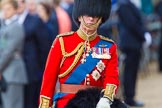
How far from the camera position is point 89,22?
5.82m

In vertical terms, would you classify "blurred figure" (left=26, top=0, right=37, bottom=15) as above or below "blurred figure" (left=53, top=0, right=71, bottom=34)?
above

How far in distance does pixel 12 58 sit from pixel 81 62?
3.35m

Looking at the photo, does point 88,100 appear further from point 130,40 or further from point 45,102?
point 130,40

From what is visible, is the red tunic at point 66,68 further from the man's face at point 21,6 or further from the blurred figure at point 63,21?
the blurred figure at point 63,21

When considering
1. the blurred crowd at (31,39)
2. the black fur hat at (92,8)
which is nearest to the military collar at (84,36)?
the black fur hat at (92,8)

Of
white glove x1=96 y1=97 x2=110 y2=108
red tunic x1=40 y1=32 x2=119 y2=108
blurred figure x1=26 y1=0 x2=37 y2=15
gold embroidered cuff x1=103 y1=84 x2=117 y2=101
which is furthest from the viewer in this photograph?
blurred figure x1=26 y1=0 x2=37 y2=15

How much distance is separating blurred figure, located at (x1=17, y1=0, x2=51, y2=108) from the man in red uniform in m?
3.59

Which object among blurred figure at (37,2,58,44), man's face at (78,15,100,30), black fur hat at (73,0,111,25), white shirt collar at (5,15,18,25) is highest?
blurred figure at (37,2,58,44)

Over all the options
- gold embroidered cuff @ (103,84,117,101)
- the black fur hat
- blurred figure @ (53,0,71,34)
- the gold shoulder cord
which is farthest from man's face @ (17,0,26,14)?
gold embroidered cuff @ (103,84,117,101)

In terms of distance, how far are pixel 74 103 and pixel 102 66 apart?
15.9 inches

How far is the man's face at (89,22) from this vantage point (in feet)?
19.1

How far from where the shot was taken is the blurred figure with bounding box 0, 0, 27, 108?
892 cm

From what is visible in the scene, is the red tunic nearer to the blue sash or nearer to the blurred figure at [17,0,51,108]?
the blue sash

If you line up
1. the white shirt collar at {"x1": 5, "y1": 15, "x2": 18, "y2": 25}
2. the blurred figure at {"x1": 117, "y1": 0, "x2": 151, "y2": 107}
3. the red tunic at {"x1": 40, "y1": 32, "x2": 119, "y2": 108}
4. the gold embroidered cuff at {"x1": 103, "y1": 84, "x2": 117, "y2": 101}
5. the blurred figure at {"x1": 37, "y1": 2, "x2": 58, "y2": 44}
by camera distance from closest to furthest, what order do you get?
the gold embroidered cuff at {"x1": 103, "y1": 84, "x2": 117, "y2": 101} → the red tunic at {"x1": 40, "y1": 32, "x2": 119, "y2": 108} → the white shirt collar at {"x1": 5, "y1": 15, "x2": 18, "y2": 25} → the blurred figure at {"x1": 37, "y1": 2, "x2": 58, "y2": 44} → the blurred figure at {"x1": 117, "y1": 0, "x2": 151, "y2": 107}
